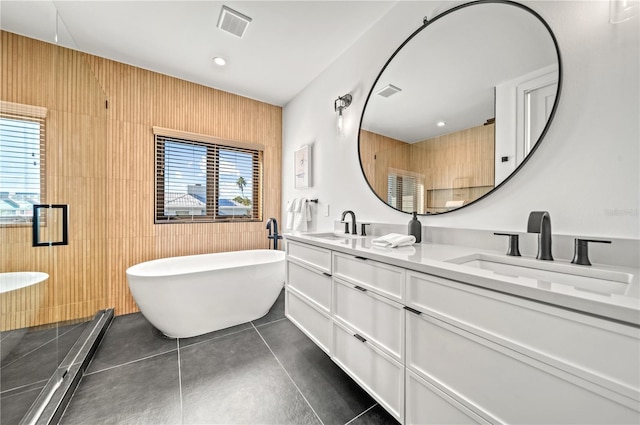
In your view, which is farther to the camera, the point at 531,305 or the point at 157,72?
the point at 157,72

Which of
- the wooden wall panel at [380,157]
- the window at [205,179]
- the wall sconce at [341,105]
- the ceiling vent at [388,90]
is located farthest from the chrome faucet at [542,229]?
the window at [205,179]

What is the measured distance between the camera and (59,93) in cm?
173

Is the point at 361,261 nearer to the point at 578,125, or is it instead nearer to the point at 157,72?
the point at 578,125

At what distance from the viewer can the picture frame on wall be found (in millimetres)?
2672

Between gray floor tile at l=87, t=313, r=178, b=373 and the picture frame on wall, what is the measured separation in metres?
1.91

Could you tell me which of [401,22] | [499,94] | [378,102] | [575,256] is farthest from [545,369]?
[401,22]

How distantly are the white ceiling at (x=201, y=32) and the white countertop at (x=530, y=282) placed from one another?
1.81 m

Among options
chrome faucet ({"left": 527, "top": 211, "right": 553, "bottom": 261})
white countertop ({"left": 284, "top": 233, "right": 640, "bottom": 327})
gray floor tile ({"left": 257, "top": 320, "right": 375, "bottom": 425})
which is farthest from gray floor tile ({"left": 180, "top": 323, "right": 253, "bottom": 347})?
chrome faucet ({"left": 527, "top": 211, "right": 553, "bottom": 261})

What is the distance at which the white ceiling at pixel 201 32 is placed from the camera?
1707mm

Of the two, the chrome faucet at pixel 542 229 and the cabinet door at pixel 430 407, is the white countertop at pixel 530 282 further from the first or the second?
the cabinet door at pixel 430 407

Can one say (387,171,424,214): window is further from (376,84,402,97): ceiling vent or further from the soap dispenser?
(376,84,402,97): ceiling vent

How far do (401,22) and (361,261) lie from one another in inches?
67.1

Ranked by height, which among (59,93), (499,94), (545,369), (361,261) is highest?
(59,93)

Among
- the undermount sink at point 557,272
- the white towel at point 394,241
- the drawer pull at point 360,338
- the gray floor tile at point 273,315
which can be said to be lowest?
the gray floor tile at point 273,315
